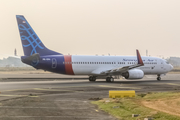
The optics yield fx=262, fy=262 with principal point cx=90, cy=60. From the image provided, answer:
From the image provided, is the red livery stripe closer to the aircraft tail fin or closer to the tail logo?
the aircraft tail fin

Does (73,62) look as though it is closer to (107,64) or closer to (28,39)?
(107,64)

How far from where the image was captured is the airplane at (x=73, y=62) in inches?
1368

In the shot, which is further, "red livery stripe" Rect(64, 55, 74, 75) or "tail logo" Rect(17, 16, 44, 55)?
"red livery stripe" Rect(64, 55, 74, 75)

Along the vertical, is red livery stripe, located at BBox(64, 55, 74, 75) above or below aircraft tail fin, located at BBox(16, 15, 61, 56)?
below

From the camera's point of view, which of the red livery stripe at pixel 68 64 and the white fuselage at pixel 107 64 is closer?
the red livery stripe at pixel 68 64

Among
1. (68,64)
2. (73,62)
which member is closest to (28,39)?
(68,64)

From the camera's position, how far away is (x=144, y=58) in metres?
42.0

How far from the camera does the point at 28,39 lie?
35.0 m

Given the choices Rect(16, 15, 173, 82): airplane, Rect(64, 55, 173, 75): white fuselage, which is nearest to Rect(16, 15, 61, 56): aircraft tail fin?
Rect(16, 15, 173, 82): airplane

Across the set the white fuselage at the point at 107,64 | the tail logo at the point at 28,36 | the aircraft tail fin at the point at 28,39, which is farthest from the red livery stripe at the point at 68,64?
the tail logo at the point at 28,36

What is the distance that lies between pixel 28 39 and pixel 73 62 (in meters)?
6.96

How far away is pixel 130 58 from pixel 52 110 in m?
29.4

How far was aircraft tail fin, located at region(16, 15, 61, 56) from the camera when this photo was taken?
113ft

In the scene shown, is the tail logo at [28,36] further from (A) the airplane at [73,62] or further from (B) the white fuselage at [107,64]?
(B) the white fuselage at [107,64]
